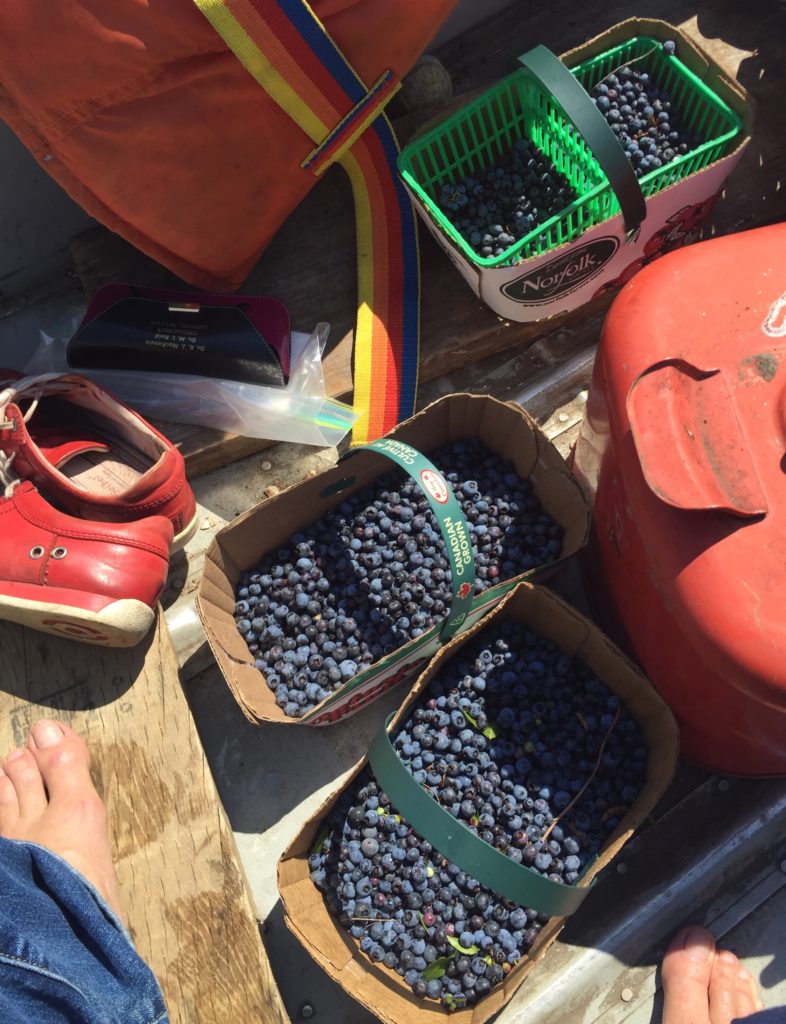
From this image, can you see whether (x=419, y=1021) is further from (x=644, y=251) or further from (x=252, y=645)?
(x=644, y=251)

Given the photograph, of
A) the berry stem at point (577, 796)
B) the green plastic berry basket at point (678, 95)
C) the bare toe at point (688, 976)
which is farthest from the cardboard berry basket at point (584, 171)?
the bare toe at point (688, 976)

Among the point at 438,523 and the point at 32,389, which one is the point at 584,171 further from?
the point at 32,389

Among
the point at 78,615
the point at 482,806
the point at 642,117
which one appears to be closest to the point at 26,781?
the point at 78,615

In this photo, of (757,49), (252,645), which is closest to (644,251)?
(757,49)

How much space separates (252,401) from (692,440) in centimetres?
102

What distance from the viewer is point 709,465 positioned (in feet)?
4.10

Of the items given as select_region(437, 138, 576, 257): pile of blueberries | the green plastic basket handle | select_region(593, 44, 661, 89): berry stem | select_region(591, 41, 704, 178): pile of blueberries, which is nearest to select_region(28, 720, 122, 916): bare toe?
select_region(437, 138, 576, 257): pile of blueberries

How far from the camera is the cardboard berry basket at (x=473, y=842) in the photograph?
4.38 ft

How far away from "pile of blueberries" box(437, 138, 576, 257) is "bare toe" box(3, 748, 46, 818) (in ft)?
4.66

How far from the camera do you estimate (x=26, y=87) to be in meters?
1.53

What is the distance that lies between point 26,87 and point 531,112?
3.45 ft

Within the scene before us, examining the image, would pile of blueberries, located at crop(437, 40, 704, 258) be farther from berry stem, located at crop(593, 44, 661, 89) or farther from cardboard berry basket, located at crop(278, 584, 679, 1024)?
cardboard berry basket, located at crop(278, 584, 679, 1024)

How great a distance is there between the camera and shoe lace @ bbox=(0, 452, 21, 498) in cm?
167

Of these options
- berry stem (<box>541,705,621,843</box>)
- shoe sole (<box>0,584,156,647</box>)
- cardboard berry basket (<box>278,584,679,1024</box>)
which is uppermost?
shoe sole (<box>0,584,156,647</box>)
